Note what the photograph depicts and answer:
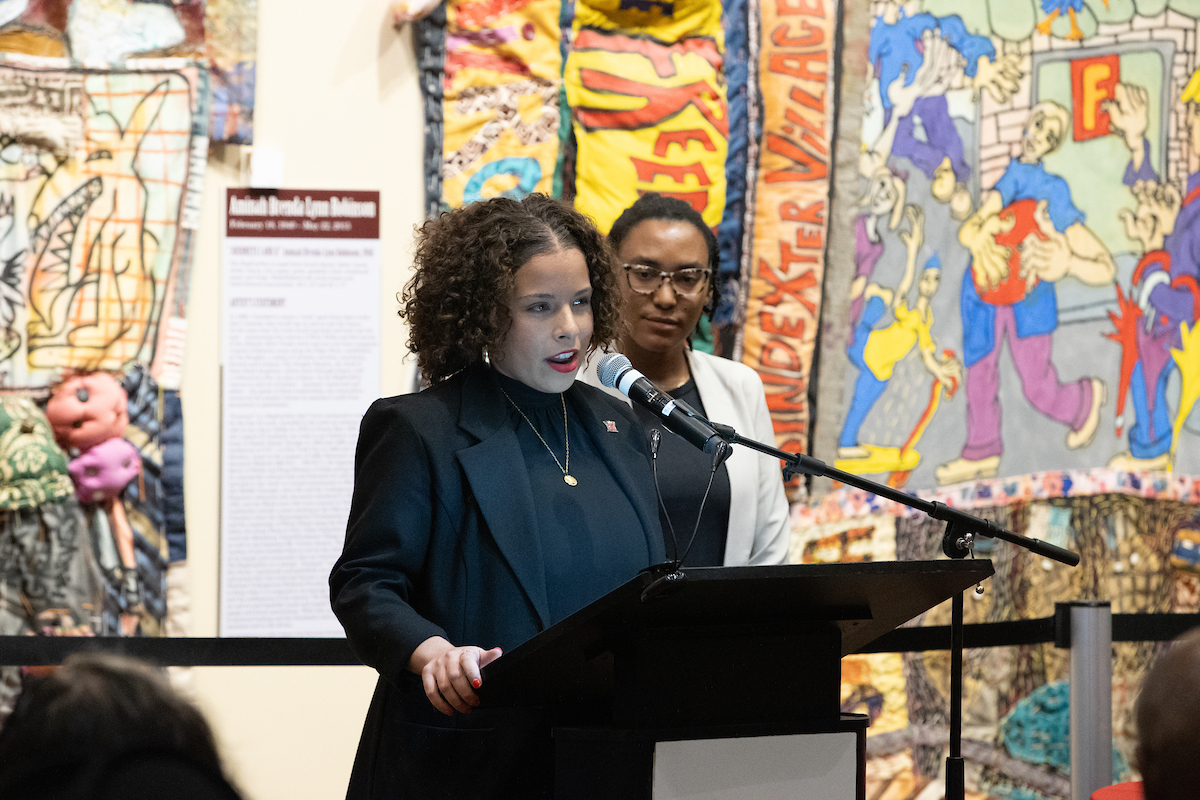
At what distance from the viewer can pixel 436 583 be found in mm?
1638

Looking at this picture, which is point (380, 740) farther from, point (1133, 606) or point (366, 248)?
point (1133, 606)

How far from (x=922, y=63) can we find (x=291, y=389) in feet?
7.03

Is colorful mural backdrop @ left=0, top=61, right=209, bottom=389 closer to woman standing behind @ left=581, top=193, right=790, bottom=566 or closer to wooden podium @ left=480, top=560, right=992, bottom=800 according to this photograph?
woman standing behind @ left=581, top=193, right=790, bottom=566

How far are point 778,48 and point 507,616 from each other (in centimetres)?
250

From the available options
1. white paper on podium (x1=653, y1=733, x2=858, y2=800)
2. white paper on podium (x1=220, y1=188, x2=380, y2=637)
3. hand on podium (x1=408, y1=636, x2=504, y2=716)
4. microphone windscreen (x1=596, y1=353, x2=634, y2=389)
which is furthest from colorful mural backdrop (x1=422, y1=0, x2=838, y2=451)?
white paper on podium (x1=653, y1=733, x2=858, y2=800)

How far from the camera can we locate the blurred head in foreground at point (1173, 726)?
38.9 inches

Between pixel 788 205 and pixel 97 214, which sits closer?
pixel 97 214

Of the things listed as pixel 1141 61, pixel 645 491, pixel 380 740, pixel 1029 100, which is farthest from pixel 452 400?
pixel 1141 61

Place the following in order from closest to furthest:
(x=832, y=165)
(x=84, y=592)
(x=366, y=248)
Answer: (x=84, y=592)
(x=366, y=248)
(x=832, y=165)

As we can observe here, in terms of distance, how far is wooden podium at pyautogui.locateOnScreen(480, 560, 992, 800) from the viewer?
4.16 ft

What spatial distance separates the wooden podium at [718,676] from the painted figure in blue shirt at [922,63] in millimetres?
2577

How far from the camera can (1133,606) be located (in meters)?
3.83

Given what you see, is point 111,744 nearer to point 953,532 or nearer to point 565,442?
point 565,442

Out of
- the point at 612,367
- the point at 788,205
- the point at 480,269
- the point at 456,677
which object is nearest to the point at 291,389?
the point at 788,205
